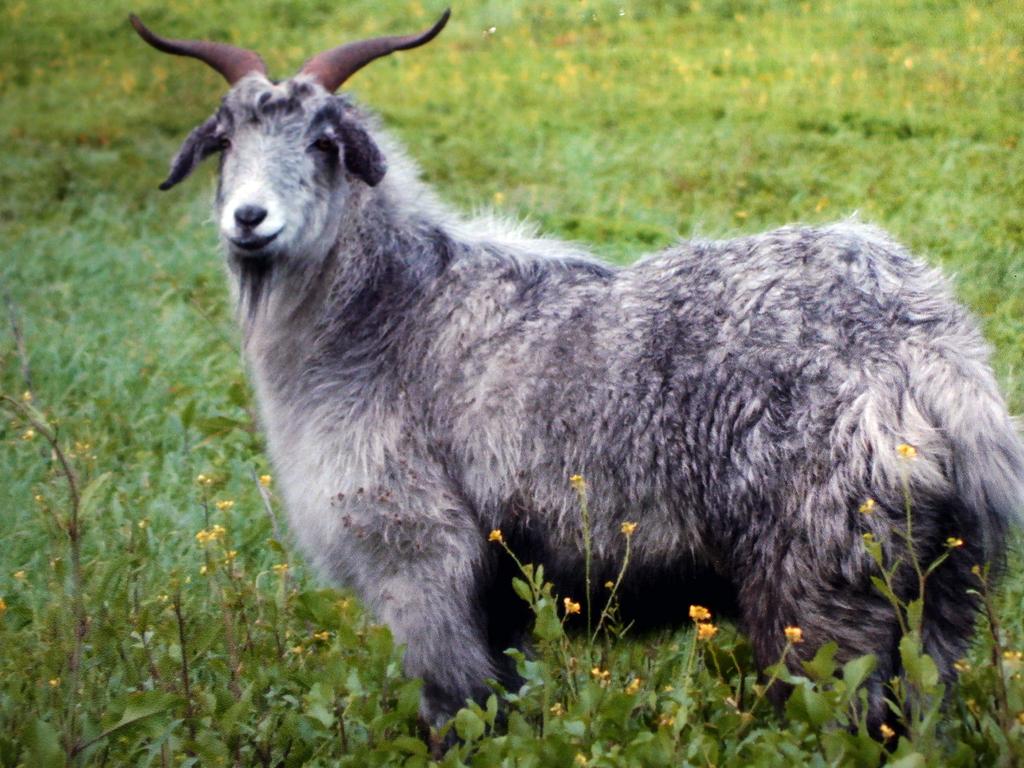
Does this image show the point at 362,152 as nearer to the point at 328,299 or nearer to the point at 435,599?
the point at 328,299

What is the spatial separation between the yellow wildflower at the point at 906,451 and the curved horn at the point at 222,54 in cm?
254

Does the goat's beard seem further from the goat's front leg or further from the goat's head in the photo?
the goat's front leg

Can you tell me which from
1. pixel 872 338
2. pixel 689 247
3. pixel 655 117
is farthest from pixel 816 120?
pixel 872 338

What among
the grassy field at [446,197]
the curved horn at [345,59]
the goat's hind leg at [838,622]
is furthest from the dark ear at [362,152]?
the goat's hind leg at [838,622]

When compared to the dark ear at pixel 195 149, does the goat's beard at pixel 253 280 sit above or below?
A: below

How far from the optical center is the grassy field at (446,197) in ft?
11.1

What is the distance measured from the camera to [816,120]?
636cm

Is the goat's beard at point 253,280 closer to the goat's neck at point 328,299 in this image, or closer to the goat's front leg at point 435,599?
the goat's neck at point 328,299

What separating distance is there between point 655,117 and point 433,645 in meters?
4.15

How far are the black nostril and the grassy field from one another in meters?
0.82

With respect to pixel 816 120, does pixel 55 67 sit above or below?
below

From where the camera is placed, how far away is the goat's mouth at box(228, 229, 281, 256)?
421 cm

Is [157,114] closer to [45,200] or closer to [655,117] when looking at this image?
[45,200]

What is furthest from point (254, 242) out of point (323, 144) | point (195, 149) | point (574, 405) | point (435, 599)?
point (435, 599)
